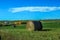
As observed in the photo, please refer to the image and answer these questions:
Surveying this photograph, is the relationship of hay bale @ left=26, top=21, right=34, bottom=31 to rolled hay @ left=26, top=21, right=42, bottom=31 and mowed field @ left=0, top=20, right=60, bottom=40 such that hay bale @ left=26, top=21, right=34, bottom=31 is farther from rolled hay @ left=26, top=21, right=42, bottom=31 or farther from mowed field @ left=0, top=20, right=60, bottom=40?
mowed field @ left=0, top=20, right=60, bottom=40

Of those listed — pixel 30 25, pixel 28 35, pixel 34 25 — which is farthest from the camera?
pixel 30 25

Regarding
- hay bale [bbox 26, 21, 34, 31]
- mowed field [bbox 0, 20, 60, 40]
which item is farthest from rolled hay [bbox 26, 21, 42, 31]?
mowed field [bbox 0, 20, 60, 40]

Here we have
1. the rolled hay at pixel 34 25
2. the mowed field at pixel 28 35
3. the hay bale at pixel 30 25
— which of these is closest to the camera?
the mowed field at pixel 28 35

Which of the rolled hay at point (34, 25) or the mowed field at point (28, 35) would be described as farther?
the rolled hay at point (34, 25)

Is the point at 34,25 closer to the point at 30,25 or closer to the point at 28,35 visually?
the point at 30,25

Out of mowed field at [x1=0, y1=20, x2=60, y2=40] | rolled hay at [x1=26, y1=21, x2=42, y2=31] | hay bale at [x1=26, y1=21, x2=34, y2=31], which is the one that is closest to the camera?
mowed field at [x1=0, y1=20, x2=60, y2=40]

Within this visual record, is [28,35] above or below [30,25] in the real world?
below

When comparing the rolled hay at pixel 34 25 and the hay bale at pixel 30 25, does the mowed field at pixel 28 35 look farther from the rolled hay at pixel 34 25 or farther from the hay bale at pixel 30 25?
the hay bale at pixel 30 25

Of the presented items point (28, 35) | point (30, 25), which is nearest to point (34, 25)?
point (30, 25)

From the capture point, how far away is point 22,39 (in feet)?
19.1

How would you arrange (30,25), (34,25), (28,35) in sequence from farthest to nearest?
(30,25) → (34,25) → (28,35)

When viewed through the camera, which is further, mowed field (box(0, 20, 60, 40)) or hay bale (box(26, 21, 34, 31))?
hay bale (box(26, 21, 34, 31))

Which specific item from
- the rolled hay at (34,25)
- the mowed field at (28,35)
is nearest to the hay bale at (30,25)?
the rolled hay at (34,25)

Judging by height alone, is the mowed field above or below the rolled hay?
below
